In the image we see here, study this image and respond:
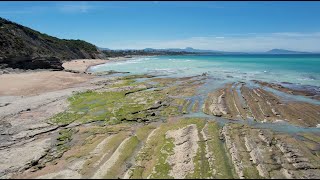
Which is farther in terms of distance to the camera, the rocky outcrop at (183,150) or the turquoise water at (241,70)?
the turquoise water at (241,70)

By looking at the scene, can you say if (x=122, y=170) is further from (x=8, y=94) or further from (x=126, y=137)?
(x=8, y=94)

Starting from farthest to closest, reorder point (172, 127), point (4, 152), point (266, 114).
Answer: point (266, 114) → point (172, 127) → point (4, 152)

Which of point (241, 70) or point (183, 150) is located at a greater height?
point (183, 150)

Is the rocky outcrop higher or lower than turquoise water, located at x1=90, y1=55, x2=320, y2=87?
higher

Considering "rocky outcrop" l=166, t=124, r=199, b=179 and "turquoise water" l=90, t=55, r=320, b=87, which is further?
"turquoise water" l=90, t=55, r=320, b=87

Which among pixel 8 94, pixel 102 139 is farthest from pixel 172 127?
pixel 8 94

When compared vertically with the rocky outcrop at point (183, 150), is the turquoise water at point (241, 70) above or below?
below

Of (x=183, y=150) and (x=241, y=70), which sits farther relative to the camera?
(x=241, y=70)

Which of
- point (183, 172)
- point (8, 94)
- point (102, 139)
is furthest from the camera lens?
point (8, 94)

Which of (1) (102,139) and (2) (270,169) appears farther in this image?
(1) (102,139)
